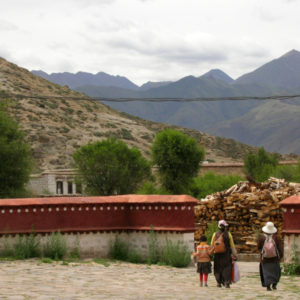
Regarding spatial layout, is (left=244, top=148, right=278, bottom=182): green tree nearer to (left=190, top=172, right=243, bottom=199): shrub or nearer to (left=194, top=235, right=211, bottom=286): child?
(left=190, top=172, right=243, bottom=199): shrub

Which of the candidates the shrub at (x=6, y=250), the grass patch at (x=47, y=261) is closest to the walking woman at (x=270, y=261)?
the grass patch at (x=47, y=261)

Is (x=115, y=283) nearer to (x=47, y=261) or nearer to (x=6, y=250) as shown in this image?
(x=47, y=261)

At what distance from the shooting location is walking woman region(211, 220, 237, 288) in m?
13.4

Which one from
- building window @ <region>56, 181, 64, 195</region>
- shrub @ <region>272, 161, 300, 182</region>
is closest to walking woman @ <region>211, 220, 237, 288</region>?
shrub @ <region>272, 161, 300, 182</region>

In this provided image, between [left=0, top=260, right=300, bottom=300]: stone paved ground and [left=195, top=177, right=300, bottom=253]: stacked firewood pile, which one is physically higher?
[left=195, top=177, right=300, bottom=253]: stacked firewood pile

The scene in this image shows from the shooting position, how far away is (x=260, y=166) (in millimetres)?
66875

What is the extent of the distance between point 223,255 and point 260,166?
54.2m

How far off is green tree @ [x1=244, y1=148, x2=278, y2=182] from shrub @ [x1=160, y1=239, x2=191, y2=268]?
43.3m

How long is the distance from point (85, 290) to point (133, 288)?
3.52 ft

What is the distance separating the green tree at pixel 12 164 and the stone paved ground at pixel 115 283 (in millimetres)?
25269

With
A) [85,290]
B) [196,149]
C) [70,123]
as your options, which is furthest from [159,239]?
[70,123]

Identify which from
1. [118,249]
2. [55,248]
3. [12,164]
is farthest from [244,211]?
[12,164]

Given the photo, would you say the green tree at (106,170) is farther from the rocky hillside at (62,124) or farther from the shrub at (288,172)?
the rocky hillside at (62,124)

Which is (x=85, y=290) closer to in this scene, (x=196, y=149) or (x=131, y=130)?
(x=196, y=149)
